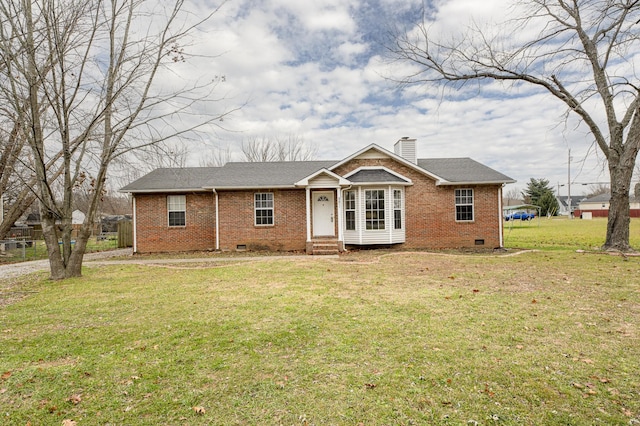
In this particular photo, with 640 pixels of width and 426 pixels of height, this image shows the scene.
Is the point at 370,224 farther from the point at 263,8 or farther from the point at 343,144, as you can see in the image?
the point at 343,144

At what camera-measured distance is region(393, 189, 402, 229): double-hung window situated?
50.9 feet

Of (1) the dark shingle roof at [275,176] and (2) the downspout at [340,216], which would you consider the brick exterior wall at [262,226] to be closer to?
(1) the dark shingle roof at [275,176]

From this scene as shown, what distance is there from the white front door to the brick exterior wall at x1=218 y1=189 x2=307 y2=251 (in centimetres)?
52

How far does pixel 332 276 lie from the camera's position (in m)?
9.23

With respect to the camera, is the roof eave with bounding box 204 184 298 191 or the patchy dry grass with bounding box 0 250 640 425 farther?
the roof eave with bounding box 204 184 298 191

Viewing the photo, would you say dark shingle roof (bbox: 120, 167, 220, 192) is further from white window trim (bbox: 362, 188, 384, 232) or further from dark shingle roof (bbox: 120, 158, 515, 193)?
white window trim (bbox: 362, 188, 384, 232)

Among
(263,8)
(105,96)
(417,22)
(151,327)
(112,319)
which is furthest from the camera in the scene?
(417,22)

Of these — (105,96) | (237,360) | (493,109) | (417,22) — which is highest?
(417,22)

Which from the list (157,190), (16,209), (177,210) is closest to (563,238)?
(177,210)

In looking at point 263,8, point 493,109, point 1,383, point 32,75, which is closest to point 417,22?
point 493,109

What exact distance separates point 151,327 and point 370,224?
1124cm

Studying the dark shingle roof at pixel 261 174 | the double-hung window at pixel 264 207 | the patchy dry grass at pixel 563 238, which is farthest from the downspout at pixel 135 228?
the patchy dry grass at pixel 563 238

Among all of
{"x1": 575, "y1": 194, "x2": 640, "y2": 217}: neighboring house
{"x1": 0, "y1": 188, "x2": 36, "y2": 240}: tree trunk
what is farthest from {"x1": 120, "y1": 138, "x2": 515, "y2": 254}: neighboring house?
{"x1": 575, "y1": 194, "x2": 640, "y2": 217}: neighboring house

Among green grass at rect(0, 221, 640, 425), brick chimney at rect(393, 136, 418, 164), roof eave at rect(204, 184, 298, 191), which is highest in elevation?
brick chimney at rect(393, 136, 418, 164)
